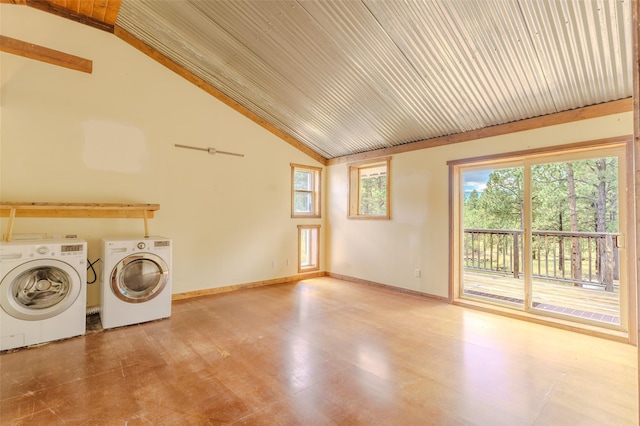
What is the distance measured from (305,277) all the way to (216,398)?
3911 millimetres

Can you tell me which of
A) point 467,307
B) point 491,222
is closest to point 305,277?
point 467,307

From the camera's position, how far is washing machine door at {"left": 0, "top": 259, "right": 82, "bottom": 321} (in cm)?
267

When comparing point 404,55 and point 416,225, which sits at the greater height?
point 404,55

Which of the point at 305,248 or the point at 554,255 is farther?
the point at 305,248

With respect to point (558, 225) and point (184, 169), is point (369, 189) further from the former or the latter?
point (184, 169)

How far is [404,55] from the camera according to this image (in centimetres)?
307

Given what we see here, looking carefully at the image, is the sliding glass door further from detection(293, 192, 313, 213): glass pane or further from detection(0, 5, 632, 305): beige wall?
detection(293, 192, 313, 213): glass pane

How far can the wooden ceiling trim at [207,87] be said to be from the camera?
157 inches

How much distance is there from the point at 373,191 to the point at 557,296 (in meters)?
3.17

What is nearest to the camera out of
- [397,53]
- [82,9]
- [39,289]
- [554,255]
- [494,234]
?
[39,289]

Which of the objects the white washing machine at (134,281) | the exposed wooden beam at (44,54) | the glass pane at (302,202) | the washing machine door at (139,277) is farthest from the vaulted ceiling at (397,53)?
the washing machine door at (139,277)

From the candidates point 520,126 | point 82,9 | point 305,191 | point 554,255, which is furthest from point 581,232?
point 82,9

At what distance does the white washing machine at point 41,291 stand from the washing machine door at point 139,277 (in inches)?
12.3

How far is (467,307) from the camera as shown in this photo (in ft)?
13.5
